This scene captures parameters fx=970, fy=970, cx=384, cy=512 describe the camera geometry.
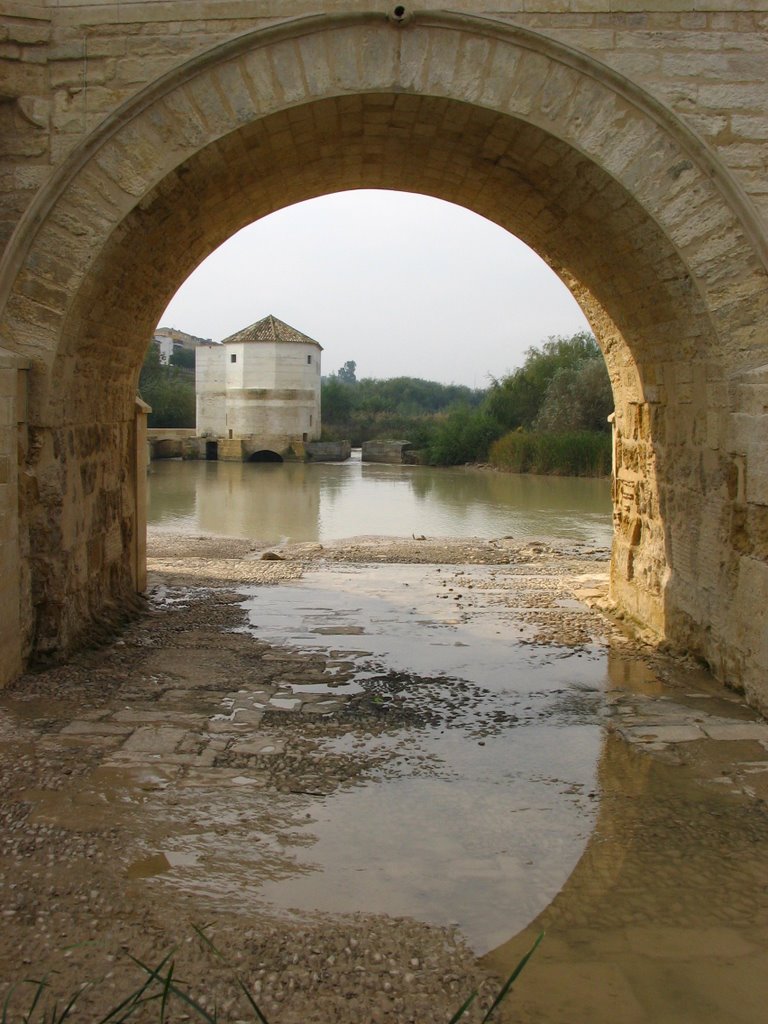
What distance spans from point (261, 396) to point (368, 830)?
36746 mm

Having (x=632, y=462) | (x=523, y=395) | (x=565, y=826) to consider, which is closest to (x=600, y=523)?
(x=632, y=462)

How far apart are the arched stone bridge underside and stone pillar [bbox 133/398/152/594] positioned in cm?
154

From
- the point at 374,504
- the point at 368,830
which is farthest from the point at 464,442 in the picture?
the point at 368,830

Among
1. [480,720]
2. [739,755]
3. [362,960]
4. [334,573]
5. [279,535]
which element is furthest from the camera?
[279,535]

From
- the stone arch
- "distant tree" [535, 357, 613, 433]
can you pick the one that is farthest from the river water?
the stone arch

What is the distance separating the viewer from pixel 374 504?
22594 mm

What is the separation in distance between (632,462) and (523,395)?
31.8 meters

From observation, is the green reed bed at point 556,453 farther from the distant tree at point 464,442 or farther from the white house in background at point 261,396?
the white house in background at point 261,396

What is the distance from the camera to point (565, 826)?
4031 mm

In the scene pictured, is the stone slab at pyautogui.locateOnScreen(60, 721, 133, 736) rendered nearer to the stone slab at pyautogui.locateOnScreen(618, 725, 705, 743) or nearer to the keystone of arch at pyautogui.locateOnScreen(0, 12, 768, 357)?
the keystone of arch at pyautogui.locateOnScreen(0, 12, 768, 357)

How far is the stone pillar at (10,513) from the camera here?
18.2 ft

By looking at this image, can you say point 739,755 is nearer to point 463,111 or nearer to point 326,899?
point 326,899

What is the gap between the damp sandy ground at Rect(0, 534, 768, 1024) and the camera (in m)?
2.91

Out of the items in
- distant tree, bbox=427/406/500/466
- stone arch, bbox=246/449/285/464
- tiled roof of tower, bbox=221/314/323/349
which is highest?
tiled roof of tower, bbox=221/314/323/349
